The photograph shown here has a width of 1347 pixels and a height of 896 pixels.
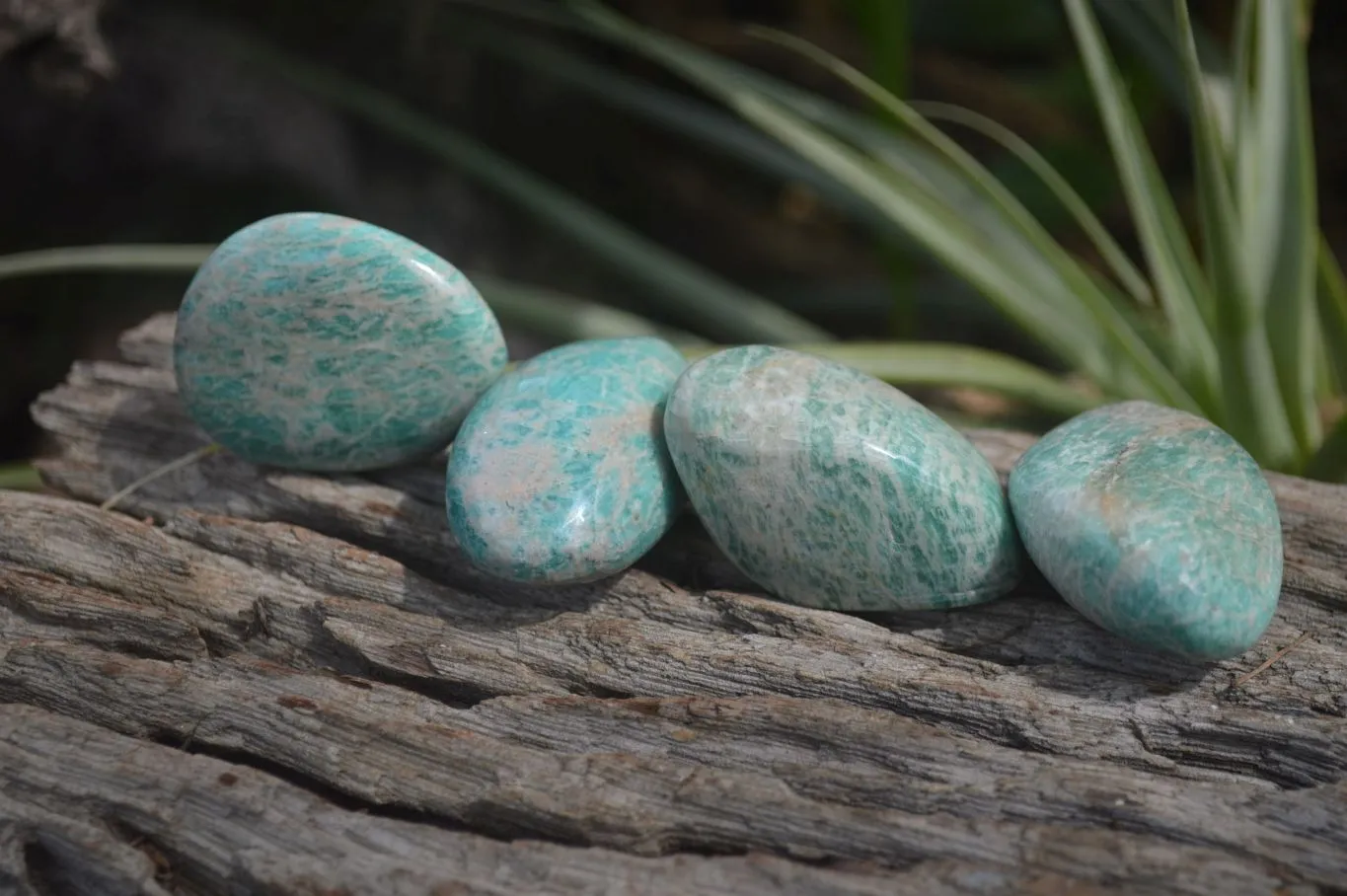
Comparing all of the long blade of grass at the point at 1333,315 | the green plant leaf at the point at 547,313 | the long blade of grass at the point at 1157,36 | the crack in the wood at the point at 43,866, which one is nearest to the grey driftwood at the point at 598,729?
the crack in the wood at the point at 43,866

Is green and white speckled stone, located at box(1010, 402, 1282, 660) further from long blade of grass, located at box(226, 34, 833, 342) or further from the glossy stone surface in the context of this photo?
long blade of grass, located at box(226, 34, 833, 342)

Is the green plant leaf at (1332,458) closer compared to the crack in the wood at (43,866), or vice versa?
the crack in the wood at (43,866)

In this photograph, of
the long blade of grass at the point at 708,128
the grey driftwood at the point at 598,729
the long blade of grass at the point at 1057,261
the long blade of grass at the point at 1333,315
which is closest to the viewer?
the grey driftwood at the point at 598,729

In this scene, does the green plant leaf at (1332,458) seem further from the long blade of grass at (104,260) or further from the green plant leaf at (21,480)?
the green plant leaf at (21,480)

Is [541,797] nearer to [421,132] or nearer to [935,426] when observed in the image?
[935,426]

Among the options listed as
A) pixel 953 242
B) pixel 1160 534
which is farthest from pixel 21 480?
pixel 1160 534

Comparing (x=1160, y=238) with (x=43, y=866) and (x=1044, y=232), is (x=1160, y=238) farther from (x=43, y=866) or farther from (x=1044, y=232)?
(x=43, y=866)

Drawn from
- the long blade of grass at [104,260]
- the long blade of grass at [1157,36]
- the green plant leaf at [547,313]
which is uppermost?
the long blade of grass at [1157,36]

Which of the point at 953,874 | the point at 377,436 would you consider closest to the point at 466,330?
the point at 377,436
